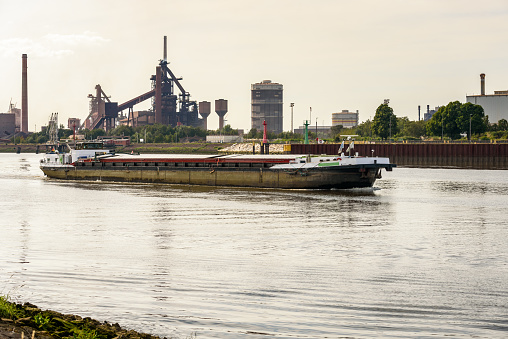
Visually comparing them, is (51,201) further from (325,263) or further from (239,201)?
(325,263)

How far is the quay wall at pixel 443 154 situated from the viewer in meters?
114

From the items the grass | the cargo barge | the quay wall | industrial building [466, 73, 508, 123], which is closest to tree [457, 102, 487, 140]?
the quay wall

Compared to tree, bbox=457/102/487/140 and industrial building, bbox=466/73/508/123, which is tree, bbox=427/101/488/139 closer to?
tree, bbox=457/102/487/140

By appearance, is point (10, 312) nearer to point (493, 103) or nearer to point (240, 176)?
point (240, 176)

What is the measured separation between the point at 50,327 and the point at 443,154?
116m

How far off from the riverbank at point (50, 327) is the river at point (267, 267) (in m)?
1.29

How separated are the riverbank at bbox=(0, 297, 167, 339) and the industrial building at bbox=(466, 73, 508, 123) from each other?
185288mm

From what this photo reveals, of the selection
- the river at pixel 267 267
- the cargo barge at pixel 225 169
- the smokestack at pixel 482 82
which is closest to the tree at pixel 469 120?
the smokestack at pixel 482 82

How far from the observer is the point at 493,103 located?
181375mm

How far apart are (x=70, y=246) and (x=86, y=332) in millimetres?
14679

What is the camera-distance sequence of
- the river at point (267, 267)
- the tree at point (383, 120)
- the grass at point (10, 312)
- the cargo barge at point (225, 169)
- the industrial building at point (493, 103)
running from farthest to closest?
the industrial building at point (493, 103), the tree at point (383, 120), the cargo barge at point (225, 169), the river at point (267, 267), the grass at point (10, 312)

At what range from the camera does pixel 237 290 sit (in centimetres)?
1766

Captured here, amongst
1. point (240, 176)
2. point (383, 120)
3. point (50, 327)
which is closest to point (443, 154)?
point (383, 120)

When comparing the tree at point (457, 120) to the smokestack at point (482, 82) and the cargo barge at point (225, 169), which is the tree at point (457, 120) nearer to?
the smokestack at point (482, 82)
